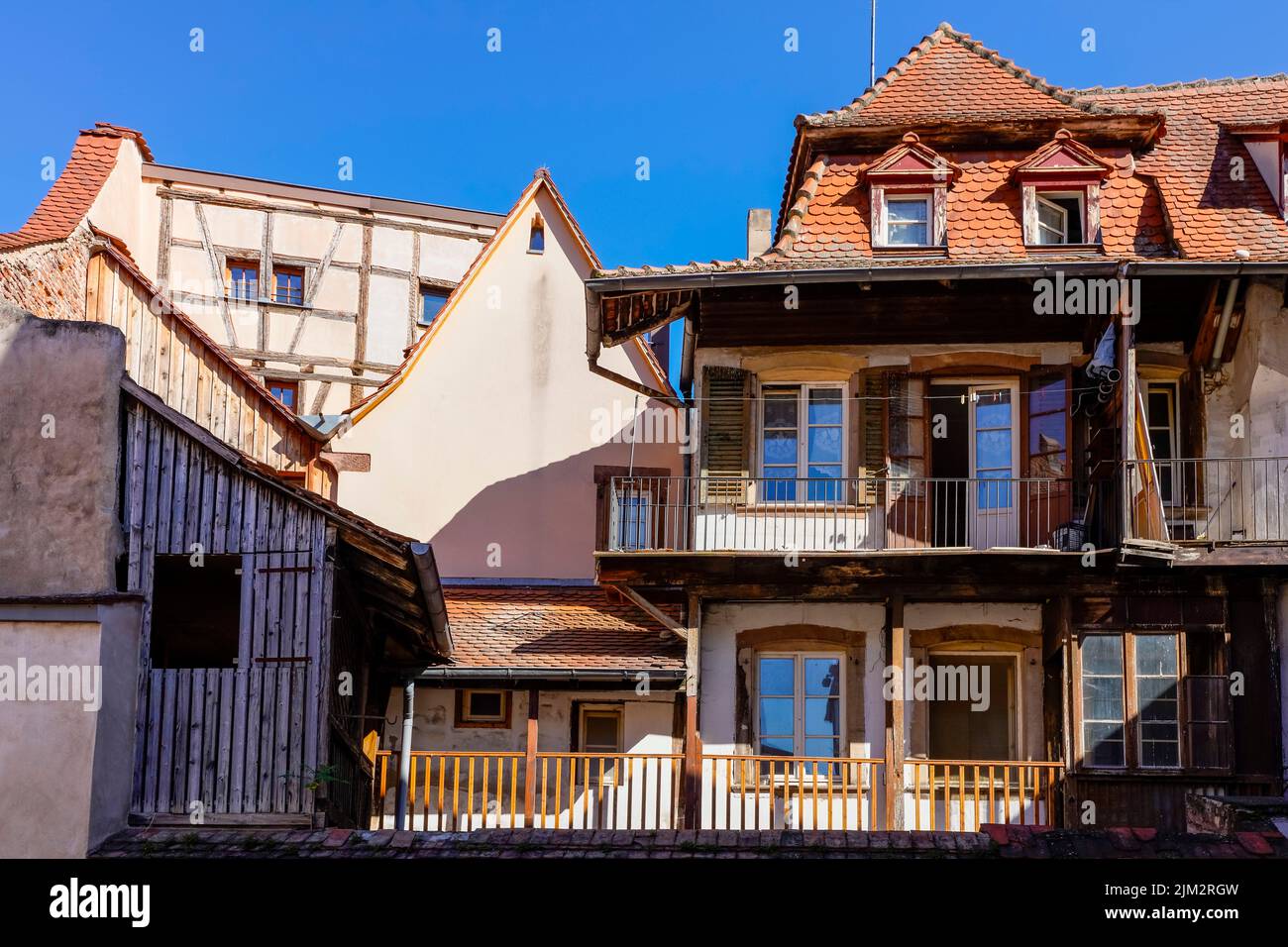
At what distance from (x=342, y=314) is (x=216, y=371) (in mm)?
5227

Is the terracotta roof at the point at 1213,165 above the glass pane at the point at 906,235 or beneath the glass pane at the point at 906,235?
above

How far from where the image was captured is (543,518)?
25406 millimetres

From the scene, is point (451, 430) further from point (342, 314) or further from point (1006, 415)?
point (1006, 415)

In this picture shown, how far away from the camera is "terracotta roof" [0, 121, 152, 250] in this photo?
2453 centimetres

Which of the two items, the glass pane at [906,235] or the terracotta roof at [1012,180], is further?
the glass pane at [906,235]

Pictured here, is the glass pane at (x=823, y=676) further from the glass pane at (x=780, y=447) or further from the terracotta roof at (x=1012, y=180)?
the terracotta roof at (x=1012, y=180)

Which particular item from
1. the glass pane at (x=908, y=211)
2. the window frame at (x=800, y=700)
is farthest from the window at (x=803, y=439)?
the glass pane at (x=908, y=211)

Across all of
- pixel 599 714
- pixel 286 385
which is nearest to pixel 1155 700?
pixel 599 714

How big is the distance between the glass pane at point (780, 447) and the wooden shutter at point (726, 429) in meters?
0.22

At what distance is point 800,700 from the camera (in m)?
19.5

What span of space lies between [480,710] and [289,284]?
1224cm

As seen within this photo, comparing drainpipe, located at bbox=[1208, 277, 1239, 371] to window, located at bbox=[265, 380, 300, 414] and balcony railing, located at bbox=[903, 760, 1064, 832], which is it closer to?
balcony railing, located at bbox=[903, 760, 1064, 832]

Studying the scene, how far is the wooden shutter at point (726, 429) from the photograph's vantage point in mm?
19828
